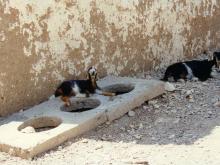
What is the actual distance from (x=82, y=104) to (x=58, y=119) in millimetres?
762

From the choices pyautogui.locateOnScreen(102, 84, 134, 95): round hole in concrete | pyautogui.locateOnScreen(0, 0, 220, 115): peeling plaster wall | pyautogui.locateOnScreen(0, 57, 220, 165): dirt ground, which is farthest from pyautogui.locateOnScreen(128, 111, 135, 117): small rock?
pyautogui.locateOnScreen(0, 0, 220, 115): peeling plaster wall

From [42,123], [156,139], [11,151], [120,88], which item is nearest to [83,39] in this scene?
[120,88]

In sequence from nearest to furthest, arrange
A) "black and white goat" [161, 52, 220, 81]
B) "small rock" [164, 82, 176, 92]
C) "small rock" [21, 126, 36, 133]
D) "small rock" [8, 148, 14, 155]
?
1. "small rock" [8, 148, 14, 155]
2. "small rock" [21, 126, 36, 133]
3. "small rock" [164, 82, 176, 92]
4. "black and white goat" [161, 52, 220, 81]

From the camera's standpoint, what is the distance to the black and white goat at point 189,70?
8.04 m

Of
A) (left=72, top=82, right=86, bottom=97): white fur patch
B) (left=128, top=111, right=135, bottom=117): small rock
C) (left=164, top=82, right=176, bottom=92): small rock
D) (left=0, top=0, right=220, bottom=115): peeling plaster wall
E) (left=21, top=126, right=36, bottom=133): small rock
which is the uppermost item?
(left=0, top=0, right=220, bottom=115): peeling plaster wall

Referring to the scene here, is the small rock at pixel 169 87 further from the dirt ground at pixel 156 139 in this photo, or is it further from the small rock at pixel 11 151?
the small rock at pixel 11 151

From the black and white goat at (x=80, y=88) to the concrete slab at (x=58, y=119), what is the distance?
8 cm

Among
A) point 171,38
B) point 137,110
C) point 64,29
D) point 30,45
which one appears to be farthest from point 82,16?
point 171,38

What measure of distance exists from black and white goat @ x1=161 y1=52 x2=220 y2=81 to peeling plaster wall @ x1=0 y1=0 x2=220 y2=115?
54 cm

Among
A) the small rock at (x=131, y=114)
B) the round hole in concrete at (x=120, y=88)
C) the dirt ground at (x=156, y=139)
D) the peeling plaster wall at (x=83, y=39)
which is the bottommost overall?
the dirt ground at (x=156, y=139)

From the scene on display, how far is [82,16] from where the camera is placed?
24.1ft

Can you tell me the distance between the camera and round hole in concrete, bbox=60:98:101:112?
22.4 ft

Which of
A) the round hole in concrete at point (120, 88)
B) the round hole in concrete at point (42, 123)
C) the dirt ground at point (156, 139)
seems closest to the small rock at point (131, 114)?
the dirt ground at point (156, 139)

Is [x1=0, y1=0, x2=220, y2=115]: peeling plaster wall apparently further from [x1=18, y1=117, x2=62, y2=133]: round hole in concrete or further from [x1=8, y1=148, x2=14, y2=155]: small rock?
[x1=8, y1=148, x2=14, y2=155]: small rock
